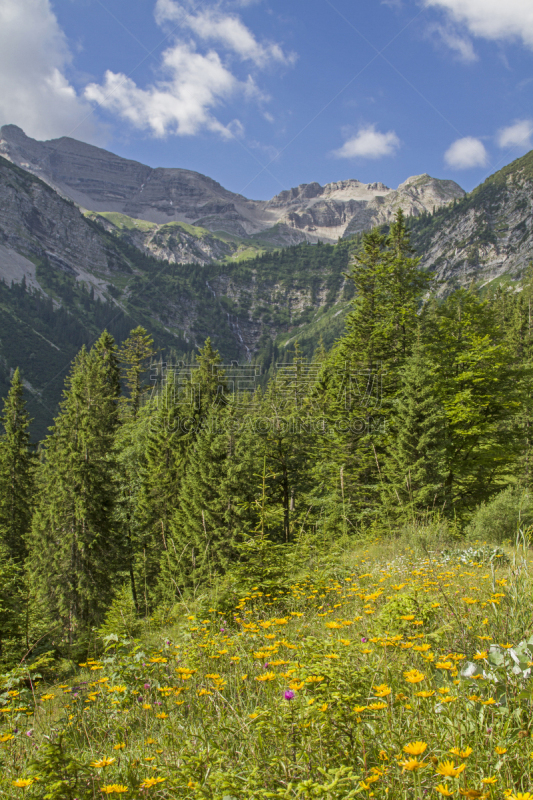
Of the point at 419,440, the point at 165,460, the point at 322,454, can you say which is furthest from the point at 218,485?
the point at 419,440

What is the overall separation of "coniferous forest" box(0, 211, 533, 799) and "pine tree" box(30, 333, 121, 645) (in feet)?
0.44

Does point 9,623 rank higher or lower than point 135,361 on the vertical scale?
lower

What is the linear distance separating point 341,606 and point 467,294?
19649mm

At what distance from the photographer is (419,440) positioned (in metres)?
16.6

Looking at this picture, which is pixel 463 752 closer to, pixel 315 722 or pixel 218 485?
pixel 315 722

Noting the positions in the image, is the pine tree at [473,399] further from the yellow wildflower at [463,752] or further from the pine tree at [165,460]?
the yellow wildflower at [463,752]

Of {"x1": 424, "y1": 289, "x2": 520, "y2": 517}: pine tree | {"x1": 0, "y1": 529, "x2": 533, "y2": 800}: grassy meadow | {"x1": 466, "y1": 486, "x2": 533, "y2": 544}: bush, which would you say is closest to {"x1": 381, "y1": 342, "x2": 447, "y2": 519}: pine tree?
{"x1": 424, "y1": 289, "x2": 520, "y2": 517}: pine tree

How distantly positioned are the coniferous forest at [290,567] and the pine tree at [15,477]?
0.51ft

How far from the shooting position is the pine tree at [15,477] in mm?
29156

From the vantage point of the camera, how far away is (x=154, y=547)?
25078 mm

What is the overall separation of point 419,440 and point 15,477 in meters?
28.4

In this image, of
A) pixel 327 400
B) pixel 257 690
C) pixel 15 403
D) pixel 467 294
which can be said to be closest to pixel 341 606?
pixel 257 690

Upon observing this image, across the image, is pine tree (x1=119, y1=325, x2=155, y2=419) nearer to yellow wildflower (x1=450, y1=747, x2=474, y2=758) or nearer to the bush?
the bush

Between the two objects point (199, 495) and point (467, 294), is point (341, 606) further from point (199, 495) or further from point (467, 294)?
point (467, 294)
